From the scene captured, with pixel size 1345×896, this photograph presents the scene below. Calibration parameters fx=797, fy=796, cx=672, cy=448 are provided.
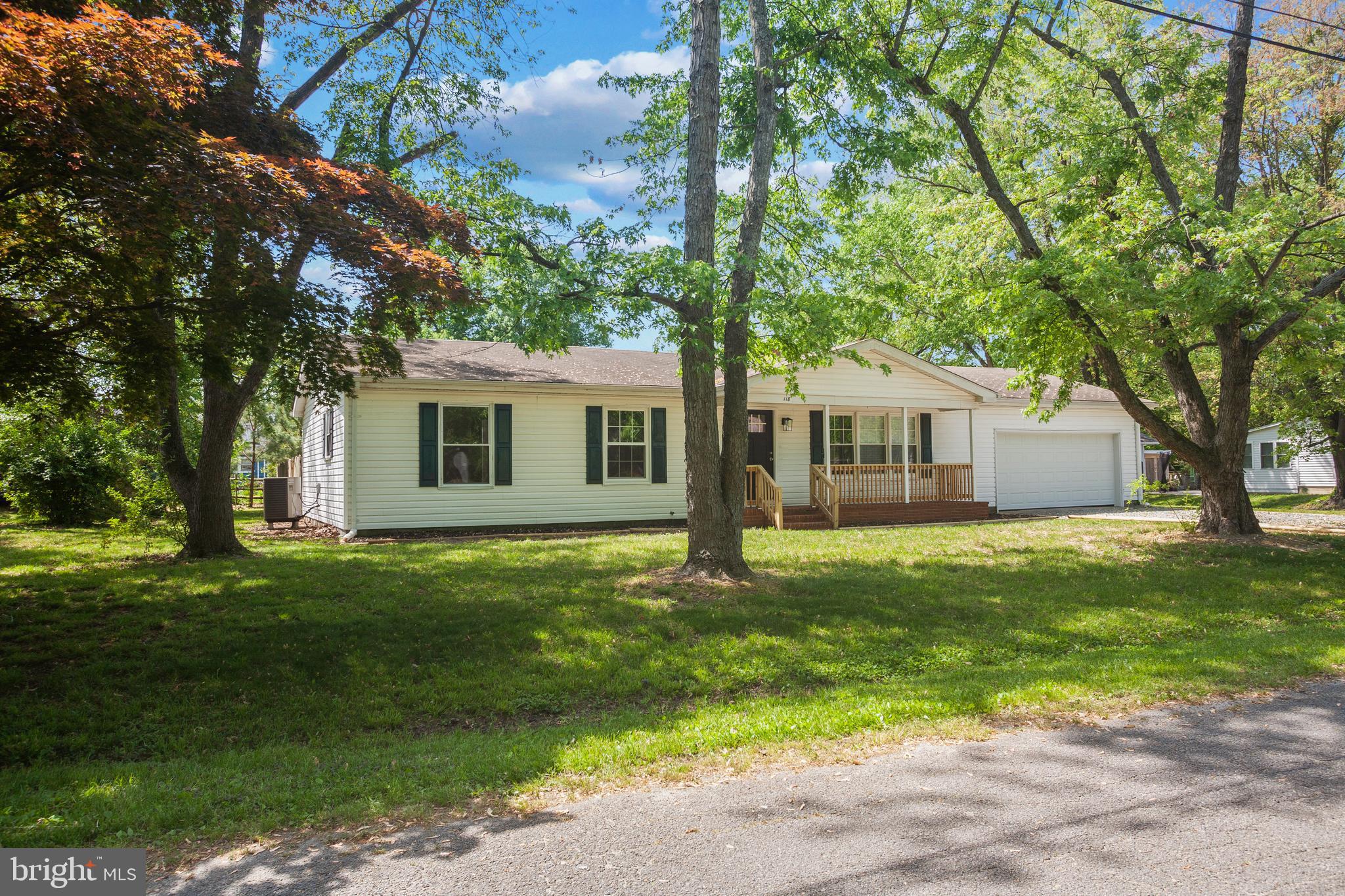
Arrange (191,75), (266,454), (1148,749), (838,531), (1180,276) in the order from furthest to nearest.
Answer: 1. (266,454)
2. (838,531)
3. (1180,276)
4. (191,75)
5. (1148,749)

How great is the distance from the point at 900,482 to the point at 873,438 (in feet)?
4.63

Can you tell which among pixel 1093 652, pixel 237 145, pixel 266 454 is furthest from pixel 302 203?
pixel 266 454

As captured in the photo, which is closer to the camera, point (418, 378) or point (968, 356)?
point (418, 378)

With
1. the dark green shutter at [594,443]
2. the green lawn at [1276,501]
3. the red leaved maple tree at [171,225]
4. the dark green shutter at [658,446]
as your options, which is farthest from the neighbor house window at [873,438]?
the red leaved maple tree at [171,225]

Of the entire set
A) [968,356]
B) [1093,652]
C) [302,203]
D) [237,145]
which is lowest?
[1093,652]

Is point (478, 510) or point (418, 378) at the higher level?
point (418, 378)

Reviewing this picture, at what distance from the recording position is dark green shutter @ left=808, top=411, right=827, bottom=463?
60.7 feet

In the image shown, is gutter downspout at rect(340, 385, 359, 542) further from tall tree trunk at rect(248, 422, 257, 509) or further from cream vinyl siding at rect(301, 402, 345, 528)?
tall tree trunk at rect(248, 422, 257, 509)

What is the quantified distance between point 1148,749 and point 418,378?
499 inches

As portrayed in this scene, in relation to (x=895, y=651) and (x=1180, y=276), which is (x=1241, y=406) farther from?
(x=895, y=651)

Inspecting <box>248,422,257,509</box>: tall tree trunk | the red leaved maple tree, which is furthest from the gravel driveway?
<box>248,422,257,509</box>: tall tree trunk

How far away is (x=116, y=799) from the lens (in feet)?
13.8

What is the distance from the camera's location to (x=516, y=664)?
6.87m

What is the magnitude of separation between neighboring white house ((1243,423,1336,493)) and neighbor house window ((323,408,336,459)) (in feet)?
104
